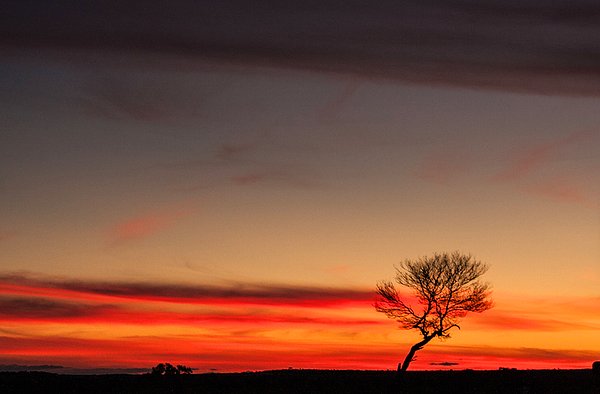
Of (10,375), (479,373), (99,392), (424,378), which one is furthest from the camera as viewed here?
(479,373)

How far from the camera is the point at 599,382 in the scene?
81.1 metres

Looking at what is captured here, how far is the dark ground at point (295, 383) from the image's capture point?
71812 millimetres

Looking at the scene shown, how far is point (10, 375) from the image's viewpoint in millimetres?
76500

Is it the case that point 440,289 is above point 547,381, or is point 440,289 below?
above

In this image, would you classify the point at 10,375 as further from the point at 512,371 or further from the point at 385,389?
the point at 512,371

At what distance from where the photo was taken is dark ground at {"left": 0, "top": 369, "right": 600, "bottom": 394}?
7181cm

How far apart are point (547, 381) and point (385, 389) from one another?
1512cm

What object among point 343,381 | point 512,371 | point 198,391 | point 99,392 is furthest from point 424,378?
point 99,392

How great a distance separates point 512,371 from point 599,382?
1188 centimetres

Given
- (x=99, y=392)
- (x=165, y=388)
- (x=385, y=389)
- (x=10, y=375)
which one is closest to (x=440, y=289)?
(x=385, y=389)

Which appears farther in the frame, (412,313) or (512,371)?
(512,371)

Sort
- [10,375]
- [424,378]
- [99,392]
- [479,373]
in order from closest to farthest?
[99,392] → [10,375] → [424,378] → [479,373]

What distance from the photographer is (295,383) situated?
78688 millimetres

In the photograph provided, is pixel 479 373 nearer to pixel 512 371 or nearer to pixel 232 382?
pixel 512 371
